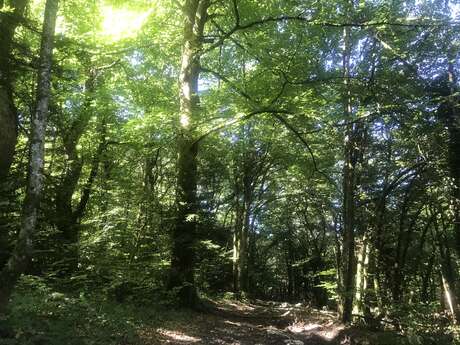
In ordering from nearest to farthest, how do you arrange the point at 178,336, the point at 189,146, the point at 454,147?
the point at 178,336 → the point at 454,147 → the point at 189,146

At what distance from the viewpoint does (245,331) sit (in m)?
10.9

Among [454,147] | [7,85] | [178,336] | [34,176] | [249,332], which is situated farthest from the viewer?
[454,147]

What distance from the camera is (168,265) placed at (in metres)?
11.7

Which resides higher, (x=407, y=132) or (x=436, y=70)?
(x=436, y=70)

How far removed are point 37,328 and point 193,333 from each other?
4021 millimetres

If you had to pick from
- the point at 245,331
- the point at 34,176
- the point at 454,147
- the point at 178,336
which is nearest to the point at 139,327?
the point at 178,336

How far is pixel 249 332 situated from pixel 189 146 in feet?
19.3

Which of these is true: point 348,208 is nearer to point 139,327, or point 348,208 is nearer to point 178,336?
point 178,336

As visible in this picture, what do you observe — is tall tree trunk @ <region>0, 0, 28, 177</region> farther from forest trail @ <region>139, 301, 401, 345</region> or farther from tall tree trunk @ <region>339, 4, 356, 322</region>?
tall tree trunk @ <region>339, 4, 356, 322</region>

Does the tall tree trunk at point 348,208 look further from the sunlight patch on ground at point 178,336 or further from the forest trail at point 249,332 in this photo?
the sunlight patch on ground at point 178,336

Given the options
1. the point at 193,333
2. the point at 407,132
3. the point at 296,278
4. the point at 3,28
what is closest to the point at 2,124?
the point at 3,28

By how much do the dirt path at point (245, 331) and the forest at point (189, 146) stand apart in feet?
0.30

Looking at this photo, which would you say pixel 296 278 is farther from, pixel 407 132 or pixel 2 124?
pixel 2 124

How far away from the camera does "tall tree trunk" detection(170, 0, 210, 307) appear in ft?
38.0
